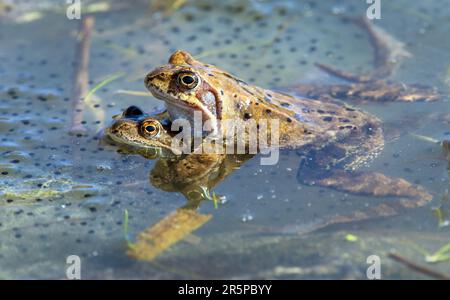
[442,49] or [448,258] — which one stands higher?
[442,49]

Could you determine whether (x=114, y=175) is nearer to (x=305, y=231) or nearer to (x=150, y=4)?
(x=305, y=231)

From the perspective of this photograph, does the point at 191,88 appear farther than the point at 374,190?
Yes

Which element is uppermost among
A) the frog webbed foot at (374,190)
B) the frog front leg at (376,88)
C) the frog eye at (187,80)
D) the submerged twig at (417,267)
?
the frog front leg at (376,88)

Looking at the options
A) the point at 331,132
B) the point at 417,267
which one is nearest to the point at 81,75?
the point at 331,132

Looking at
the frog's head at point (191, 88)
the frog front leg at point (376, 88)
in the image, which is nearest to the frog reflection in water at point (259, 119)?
the frog's head at point (191, 88)

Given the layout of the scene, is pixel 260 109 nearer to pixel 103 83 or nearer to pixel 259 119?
pixel 259 119

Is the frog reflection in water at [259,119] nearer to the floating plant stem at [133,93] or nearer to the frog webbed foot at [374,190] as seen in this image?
the frog webbed foot at [374,190]
